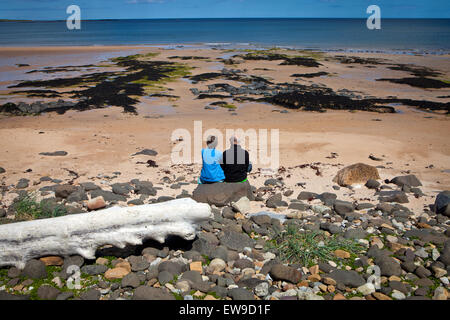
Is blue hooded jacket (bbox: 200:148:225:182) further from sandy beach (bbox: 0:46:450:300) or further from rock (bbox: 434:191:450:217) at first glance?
rock (bbox: 434:191:450:217)

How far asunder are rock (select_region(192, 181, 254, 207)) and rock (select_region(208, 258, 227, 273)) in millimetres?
2486

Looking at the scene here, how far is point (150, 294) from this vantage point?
186 inches

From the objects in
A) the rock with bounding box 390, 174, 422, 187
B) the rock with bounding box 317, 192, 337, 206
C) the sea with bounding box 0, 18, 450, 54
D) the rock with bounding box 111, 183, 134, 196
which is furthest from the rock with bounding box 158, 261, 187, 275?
the sea with bounding box 0, 18, 450, 54

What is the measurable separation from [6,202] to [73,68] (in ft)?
107

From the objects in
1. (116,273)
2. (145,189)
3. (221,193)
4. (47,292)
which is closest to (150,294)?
(116,273)

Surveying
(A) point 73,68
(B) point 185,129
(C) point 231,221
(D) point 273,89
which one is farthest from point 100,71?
(C) point 231,221

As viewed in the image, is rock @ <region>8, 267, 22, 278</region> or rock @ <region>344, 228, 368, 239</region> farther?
rock @ <region>344, 228, 368, 239</region>

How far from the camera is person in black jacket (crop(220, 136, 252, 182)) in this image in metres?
8.23

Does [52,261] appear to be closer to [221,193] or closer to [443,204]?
[221,193]

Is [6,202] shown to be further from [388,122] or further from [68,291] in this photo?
[388,122]

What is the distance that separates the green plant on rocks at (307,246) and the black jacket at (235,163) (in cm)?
220

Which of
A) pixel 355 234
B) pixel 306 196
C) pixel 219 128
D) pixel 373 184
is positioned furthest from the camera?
pixel 219 128

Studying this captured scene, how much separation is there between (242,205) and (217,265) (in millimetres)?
2450

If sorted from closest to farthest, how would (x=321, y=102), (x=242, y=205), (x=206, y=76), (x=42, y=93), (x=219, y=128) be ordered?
(x=242, y=205)
(x=219, y=128)
(x=321, y=102)
(x=42, y=93)
(x=206, y=76)
